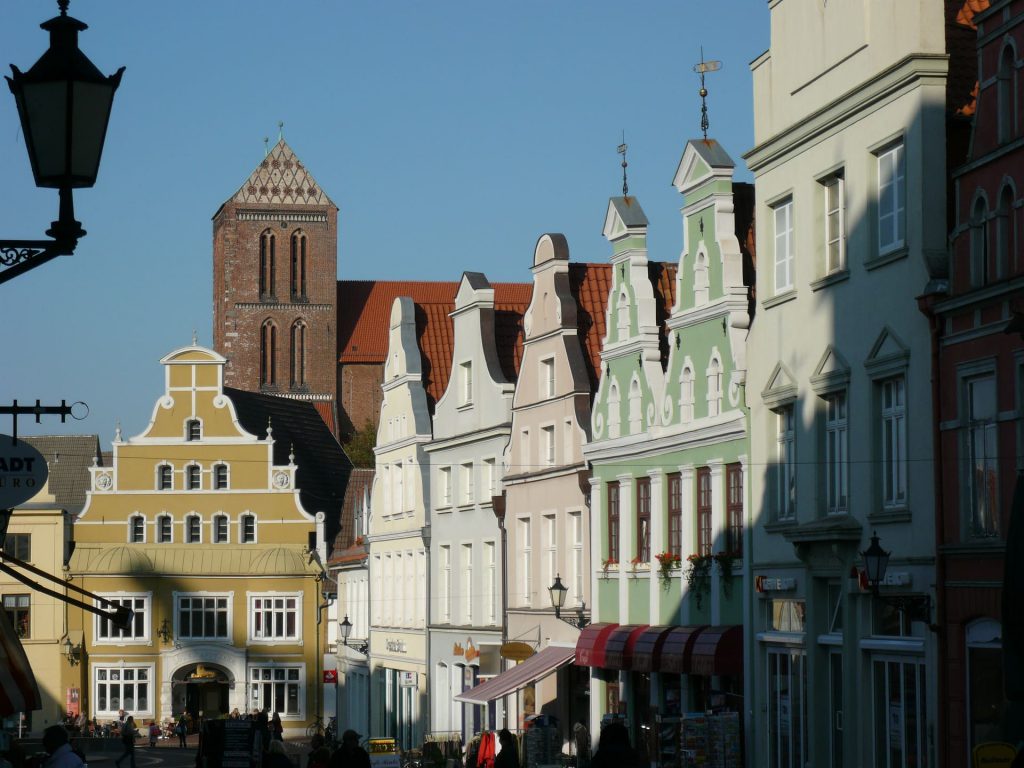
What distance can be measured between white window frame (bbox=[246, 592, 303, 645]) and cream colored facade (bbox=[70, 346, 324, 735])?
4 cm

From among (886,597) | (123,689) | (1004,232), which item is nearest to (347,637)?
(123,689)

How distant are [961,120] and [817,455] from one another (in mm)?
4786

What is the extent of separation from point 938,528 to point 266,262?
10410cm

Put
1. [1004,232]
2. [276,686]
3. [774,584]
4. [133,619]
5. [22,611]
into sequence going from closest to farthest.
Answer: [1004,232] → [774,584] → [133,619] → [276,686] → [22,611]

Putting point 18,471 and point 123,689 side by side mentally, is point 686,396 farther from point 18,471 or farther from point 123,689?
point 123,689

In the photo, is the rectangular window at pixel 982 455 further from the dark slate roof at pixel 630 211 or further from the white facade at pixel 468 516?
the white facade at pixel 468 516

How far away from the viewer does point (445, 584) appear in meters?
42.5

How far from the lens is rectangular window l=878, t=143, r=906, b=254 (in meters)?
21.5

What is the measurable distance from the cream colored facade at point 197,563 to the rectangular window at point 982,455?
4359 centimetres

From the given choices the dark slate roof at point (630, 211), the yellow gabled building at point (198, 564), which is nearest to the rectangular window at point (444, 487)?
the dark slate roof at point (630, 211)

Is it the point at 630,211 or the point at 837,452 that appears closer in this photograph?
the point at 837,452

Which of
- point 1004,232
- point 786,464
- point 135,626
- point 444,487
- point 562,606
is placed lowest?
point 135,626

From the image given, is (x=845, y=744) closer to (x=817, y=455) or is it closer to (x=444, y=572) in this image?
(x=817, y=455)

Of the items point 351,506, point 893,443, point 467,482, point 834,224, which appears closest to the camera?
point 893,443
